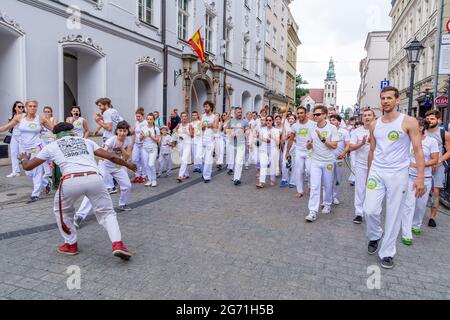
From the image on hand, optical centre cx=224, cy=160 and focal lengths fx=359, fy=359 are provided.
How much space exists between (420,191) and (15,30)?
30.9 feet

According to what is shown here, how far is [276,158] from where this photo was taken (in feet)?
30.7

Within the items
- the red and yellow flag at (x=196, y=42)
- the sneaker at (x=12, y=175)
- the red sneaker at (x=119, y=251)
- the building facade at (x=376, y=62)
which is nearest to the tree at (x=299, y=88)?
the building facade at (x=376, y=62)

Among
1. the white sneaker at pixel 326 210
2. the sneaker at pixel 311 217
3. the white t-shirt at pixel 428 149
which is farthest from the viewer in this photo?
the white sneaker at pixel 326 210

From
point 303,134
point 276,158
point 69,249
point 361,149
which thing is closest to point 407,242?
point 361,149

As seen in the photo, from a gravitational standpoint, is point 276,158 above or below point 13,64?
below

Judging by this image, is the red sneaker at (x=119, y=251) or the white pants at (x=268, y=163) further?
the white pants at (x=268, y=163)

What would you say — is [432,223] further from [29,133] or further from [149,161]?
[29,133]

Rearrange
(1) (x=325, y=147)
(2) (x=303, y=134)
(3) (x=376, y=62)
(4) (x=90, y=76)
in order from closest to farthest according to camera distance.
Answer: (1) (x=325, y=147) < (2) (x=303, y=134) < (4) (x=90, y=76) < (3) (x=376, y=62)

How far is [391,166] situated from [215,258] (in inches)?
84.6

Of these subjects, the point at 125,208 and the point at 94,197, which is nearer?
the point at 94,197

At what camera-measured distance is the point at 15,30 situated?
28.7 ft

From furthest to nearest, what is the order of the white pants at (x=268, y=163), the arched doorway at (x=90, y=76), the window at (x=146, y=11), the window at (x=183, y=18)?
the window at (x=183, y=18) < the window at (x=146, y=11) < the arched doorway at (x=90, y=76) < the white pants at (x=268, y=163)

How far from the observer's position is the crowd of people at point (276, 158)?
3805mm

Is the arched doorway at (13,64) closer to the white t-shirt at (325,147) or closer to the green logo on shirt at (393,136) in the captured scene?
the white t-shirt at (325,147)
